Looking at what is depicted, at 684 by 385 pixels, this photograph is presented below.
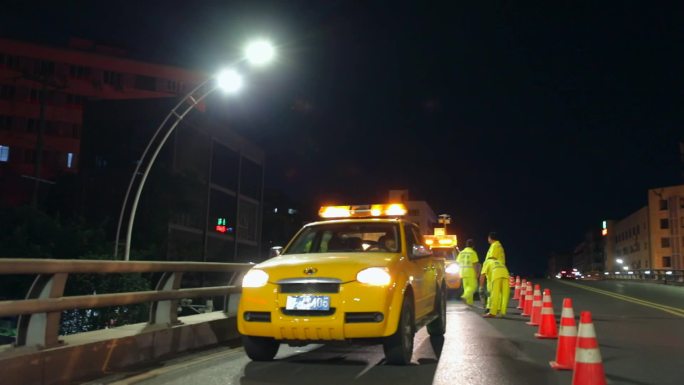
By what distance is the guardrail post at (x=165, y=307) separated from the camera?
8.06 metres

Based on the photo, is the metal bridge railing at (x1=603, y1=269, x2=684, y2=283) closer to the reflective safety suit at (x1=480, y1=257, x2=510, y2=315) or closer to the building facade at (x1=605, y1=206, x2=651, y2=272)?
the reflective safety suit at (x1=480, y1=257, x2=510, y2=315)

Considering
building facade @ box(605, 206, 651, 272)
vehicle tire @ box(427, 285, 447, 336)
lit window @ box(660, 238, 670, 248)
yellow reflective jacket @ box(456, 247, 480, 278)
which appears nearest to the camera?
vehicle tire @ box(427, 285, 447, 336)

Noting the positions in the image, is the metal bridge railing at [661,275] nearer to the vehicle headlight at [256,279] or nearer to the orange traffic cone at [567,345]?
the orange traffic cone at [567,345]

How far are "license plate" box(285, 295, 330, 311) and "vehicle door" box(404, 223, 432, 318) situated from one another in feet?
4.18

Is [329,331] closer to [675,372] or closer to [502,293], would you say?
[675,372]

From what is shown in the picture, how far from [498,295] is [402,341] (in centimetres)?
713

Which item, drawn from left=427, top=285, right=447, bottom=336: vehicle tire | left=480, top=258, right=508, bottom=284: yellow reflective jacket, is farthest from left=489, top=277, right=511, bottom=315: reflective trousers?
left=427, top=285, right=447, bottom=336: vehicle tire

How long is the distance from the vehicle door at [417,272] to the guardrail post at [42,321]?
3783 millimetres

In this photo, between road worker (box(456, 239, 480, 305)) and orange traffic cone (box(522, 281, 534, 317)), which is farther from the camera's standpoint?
road worker (box(456, 239, 480, 305))

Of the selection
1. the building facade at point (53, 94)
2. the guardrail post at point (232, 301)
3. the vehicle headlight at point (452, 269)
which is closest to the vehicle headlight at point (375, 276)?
the guardrail post at point (232, 301)

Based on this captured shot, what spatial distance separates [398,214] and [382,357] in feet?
15.5

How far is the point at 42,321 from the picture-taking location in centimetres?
588

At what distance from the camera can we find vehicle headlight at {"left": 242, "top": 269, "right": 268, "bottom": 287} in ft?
23.3

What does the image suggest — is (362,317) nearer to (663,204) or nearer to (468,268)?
(468,268)
